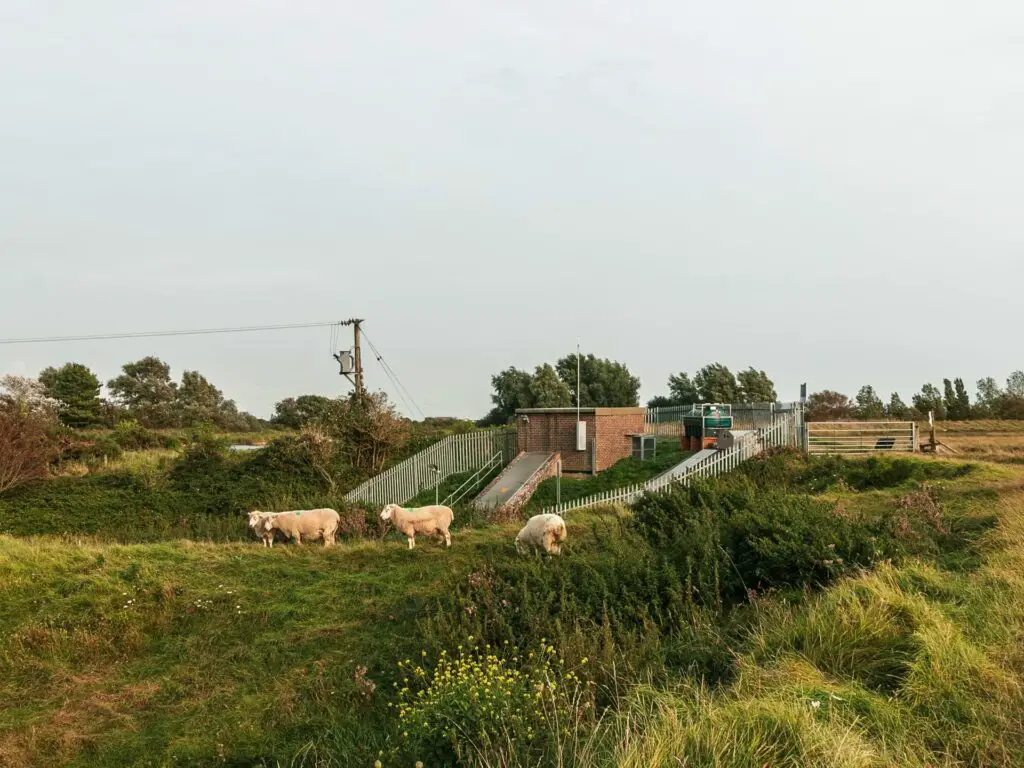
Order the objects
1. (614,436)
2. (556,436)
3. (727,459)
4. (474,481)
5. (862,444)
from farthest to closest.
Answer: (474,481) → (556,436) → (614,436) → (862,444) → (727,459)

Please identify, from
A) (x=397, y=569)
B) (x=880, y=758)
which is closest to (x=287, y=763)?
(x=880, y=758)

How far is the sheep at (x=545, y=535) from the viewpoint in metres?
11.5

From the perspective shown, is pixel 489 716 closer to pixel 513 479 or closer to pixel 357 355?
pixel 513 479

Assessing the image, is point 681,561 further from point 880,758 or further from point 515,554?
point 880,758

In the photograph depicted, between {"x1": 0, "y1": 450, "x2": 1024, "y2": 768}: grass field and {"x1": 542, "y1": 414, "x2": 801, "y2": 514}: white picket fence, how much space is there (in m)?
6.75

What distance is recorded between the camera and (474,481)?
2608 cm

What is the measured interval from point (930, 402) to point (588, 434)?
39.0m

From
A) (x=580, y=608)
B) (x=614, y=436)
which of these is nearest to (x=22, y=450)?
(x=614, y=436)

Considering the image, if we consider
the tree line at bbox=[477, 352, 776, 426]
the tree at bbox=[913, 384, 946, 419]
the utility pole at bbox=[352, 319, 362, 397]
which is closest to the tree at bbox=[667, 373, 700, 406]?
the tree line at bbox=[477, 352, 776, 426]

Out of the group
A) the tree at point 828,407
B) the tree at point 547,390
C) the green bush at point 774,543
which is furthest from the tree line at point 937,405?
the green bush at point 774,543

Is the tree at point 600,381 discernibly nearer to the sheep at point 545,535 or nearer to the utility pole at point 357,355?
the utility pole at point 357,355

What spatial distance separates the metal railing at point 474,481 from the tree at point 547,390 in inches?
1196

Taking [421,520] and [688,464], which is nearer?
[421,520]

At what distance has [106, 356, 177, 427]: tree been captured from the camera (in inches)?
2377
